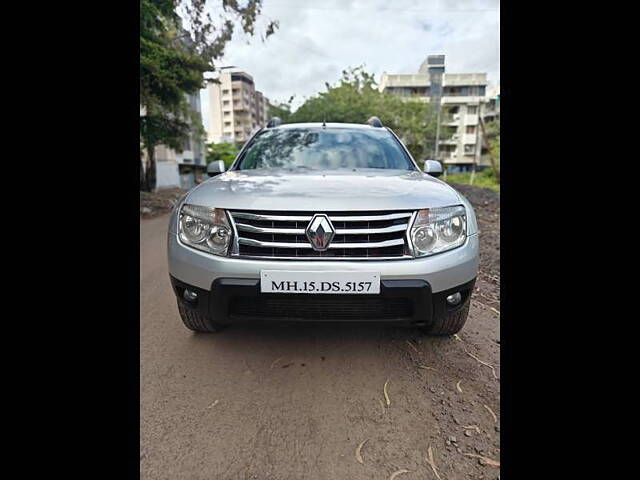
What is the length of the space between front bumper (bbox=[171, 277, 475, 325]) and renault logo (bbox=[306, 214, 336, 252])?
24 cm

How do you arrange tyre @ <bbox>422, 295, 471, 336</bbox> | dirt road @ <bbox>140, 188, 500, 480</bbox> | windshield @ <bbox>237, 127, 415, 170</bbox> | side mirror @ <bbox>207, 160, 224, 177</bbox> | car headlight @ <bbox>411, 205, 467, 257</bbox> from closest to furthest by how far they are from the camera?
dirt road @ <bbox>140, 188, 500, 480</bbox> → car headlight @ <bbox>411, 205, 467, 257</bbox> → tyre @ <bbox>422, 295, 471, 336</bbox> → windshield @ <bbox>237, 127, 415, 170</bbox> → side mirror @ <bbox>207, 160, 224, 177</bbox>

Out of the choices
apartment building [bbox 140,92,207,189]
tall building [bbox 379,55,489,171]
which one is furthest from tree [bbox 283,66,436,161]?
apartment building [bbox 140,92,207,189]

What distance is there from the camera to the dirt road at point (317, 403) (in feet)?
4.55

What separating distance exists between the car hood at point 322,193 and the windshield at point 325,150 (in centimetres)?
54

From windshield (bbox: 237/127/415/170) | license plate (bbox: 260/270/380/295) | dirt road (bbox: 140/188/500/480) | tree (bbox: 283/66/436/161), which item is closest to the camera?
dirt road (bbox: 140/188/500/480)

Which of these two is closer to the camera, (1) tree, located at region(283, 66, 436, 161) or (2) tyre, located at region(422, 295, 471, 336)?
(2) tyre, located at region(422, 295, 471, 336)

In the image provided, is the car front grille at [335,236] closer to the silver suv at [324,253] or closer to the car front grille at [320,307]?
the silver suv at [324,253]

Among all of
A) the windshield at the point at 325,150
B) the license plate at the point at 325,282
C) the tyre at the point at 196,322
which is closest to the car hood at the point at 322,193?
the license plate at the point at 325,282

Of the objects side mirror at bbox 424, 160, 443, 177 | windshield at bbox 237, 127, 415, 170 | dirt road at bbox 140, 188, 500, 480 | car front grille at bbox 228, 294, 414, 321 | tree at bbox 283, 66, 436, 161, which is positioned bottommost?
dirt road at bbox 140, 188, 500, 480

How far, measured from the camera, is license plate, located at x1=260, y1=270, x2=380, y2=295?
1556mm

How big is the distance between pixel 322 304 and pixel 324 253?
0.24 m

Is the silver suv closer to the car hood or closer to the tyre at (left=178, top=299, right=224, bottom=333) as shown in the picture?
the car hood

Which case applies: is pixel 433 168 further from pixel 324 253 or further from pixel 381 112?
pixel 381 112
